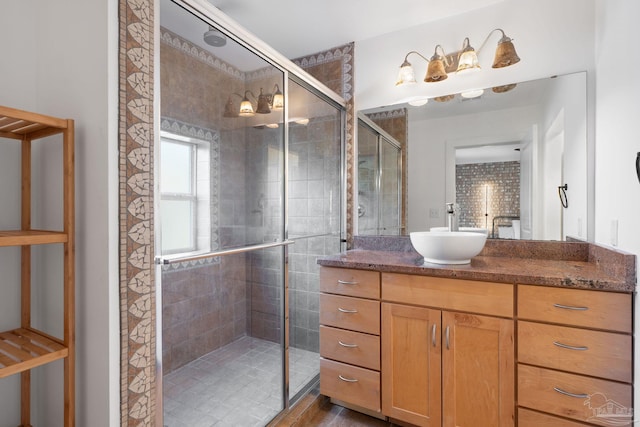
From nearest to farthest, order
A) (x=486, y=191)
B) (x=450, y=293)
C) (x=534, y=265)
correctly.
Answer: (x=450, y=293) < (x=534, y=265) < (x=486, y=191)

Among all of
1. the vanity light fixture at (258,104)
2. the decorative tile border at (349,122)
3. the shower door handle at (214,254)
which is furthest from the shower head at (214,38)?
the decorative tile border at (349,122)

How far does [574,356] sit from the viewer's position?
1.29m

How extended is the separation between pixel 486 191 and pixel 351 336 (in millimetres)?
1272

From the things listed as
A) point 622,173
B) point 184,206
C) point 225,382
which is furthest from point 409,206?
point 225,382

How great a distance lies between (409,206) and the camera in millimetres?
2299

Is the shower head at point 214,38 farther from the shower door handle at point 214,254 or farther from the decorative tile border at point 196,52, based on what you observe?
the shower door handle at point 214,254

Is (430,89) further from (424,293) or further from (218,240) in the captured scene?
(218,240)

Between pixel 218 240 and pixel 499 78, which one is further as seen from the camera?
pixel 499 78

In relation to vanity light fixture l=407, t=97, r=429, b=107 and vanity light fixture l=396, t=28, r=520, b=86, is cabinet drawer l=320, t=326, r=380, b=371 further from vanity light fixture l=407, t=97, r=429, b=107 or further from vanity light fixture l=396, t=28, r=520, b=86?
vanity light fixture l=396, t=28, r=520, b=86

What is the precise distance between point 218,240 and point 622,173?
1837mm

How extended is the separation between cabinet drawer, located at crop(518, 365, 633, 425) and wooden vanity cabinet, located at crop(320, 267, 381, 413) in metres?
0.69

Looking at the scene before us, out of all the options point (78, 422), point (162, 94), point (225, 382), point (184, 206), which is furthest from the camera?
point (225, 382)

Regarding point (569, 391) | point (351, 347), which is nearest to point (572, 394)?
point (569, 391)

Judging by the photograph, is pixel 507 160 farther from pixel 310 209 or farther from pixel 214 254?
pixel 214 254
